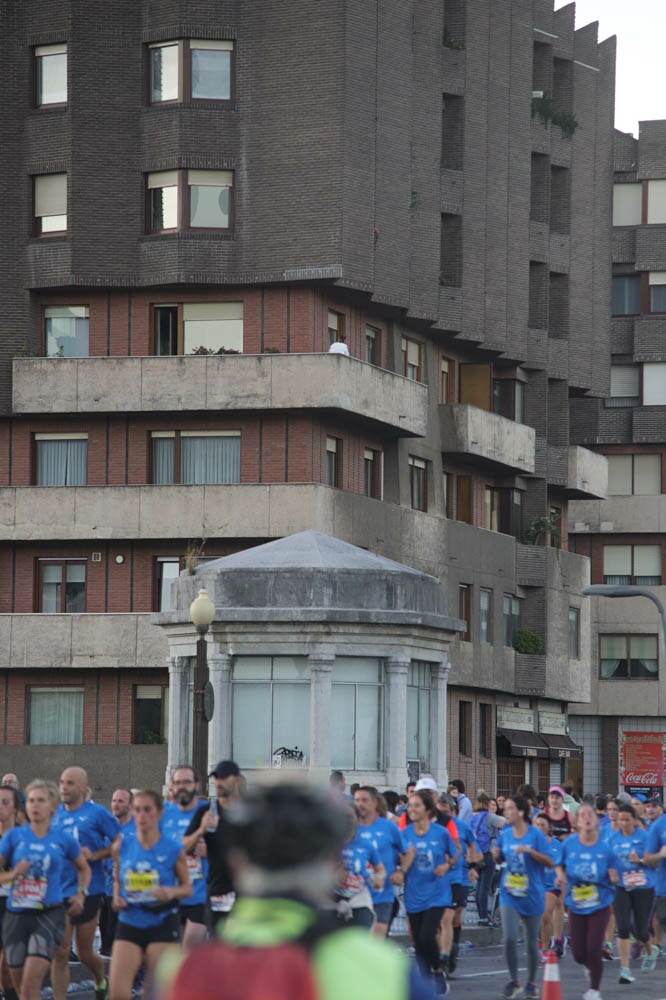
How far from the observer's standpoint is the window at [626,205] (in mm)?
73562

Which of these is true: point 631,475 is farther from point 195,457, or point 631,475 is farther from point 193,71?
point 193,71

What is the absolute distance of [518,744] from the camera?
202 ft

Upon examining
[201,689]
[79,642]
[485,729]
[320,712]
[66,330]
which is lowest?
[485,729]

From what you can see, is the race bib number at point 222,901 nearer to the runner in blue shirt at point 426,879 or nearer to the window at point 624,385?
the runner in blue shirt at point 426,879

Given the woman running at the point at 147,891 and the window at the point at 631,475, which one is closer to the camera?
the woman running at the point at 147,891

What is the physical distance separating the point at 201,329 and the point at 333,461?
466 centimetres

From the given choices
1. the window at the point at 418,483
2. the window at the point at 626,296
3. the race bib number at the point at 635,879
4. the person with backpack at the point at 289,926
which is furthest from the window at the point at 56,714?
the person with backpack at the point at 289,926

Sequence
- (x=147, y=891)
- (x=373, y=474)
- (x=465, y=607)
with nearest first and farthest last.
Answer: (x=147, y=891) → (x=373, y=474) → (x=465, y=607)

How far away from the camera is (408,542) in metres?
55.9

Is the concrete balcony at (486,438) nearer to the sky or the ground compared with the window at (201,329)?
nearer to the ground

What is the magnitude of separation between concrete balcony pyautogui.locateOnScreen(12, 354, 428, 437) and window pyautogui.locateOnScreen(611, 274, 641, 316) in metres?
23.6

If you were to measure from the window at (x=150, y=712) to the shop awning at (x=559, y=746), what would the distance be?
51.4 ft

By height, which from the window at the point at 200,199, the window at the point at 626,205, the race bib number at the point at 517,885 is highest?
the window at the point at 626,205

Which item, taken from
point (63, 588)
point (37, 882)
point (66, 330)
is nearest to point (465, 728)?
point (63, 588)
